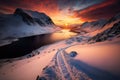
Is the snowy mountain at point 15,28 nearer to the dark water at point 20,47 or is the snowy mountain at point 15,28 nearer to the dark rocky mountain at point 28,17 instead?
the dark rocky mountain at point 28,17

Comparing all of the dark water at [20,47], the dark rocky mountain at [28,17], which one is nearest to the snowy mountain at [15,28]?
the dark rocky mountain at [28,17]

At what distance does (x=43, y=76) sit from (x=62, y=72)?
114 cm

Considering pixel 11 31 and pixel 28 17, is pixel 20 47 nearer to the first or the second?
pixel 11 31

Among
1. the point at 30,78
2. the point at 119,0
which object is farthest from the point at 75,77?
the point at 119,0

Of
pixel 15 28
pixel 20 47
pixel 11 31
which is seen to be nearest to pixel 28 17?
pixel 15 28

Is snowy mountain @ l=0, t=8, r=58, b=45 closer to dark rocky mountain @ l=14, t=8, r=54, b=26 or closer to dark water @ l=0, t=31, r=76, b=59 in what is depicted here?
dark rocky mountain @ l=14, t=8, r=54, b=26

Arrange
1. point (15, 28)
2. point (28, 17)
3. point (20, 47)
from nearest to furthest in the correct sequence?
point (20, 47)
point (15, 28)
point (28, 17)

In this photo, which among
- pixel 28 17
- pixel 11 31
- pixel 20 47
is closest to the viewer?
pixel 20 47

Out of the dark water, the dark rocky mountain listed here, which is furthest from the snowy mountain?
the dark water

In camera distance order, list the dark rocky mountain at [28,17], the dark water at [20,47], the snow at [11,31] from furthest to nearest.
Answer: the dark rocky mountain at [28,17] → the snow at [11,31] → the dark water at [20,47]

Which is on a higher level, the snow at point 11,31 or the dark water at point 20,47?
the snow at point 11,31

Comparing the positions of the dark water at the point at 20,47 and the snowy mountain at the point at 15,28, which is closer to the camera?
the dark water at the point at 20,47

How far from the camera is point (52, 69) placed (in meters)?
5.82

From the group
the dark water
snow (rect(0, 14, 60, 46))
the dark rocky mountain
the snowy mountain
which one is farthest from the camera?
the dark rocky mountain
